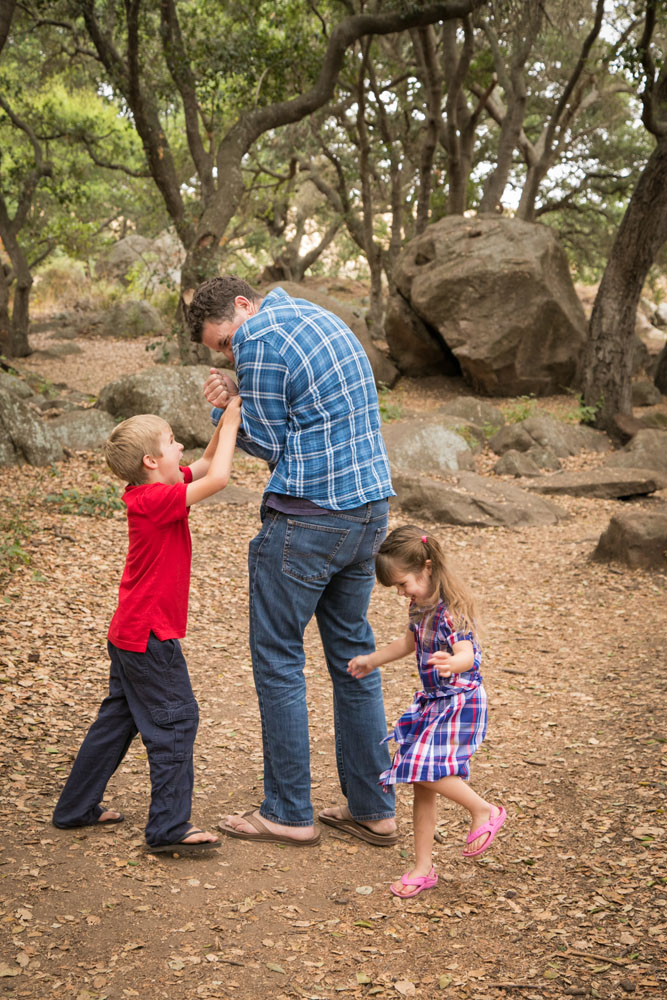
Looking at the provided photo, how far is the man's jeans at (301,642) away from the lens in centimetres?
292

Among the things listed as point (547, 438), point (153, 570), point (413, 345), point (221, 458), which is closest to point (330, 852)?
point (153, 570)

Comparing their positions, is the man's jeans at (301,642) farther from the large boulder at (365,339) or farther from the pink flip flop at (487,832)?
the large boulder at (365,339)

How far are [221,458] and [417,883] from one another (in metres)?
1.48

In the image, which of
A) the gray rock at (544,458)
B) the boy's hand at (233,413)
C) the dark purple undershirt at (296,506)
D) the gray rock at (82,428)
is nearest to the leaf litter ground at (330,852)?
the dark purple undershirt at (296,506)

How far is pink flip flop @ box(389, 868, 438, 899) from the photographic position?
116 inches

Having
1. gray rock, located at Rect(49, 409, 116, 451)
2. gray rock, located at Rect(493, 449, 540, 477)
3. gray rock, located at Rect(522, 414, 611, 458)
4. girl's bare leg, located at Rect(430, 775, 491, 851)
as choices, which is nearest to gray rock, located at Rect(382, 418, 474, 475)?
gray rock, located at Rect(493, 449, 540, 477)

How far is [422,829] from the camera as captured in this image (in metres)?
2.94

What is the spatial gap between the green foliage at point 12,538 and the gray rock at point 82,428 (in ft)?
6.28

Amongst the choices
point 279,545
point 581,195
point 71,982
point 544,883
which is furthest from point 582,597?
point 581,195

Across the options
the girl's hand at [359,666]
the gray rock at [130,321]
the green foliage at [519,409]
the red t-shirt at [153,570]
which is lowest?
the girl's hand at [359,666]

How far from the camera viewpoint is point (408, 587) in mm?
2920

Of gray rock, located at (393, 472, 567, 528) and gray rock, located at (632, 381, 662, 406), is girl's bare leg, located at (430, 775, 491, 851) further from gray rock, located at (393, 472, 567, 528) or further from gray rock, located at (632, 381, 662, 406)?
gray rock, located at (632, 381, 662, 406)

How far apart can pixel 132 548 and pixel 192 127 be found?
11451 millimetres

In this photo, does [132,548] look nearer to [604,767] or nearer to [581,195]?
[604,767]
